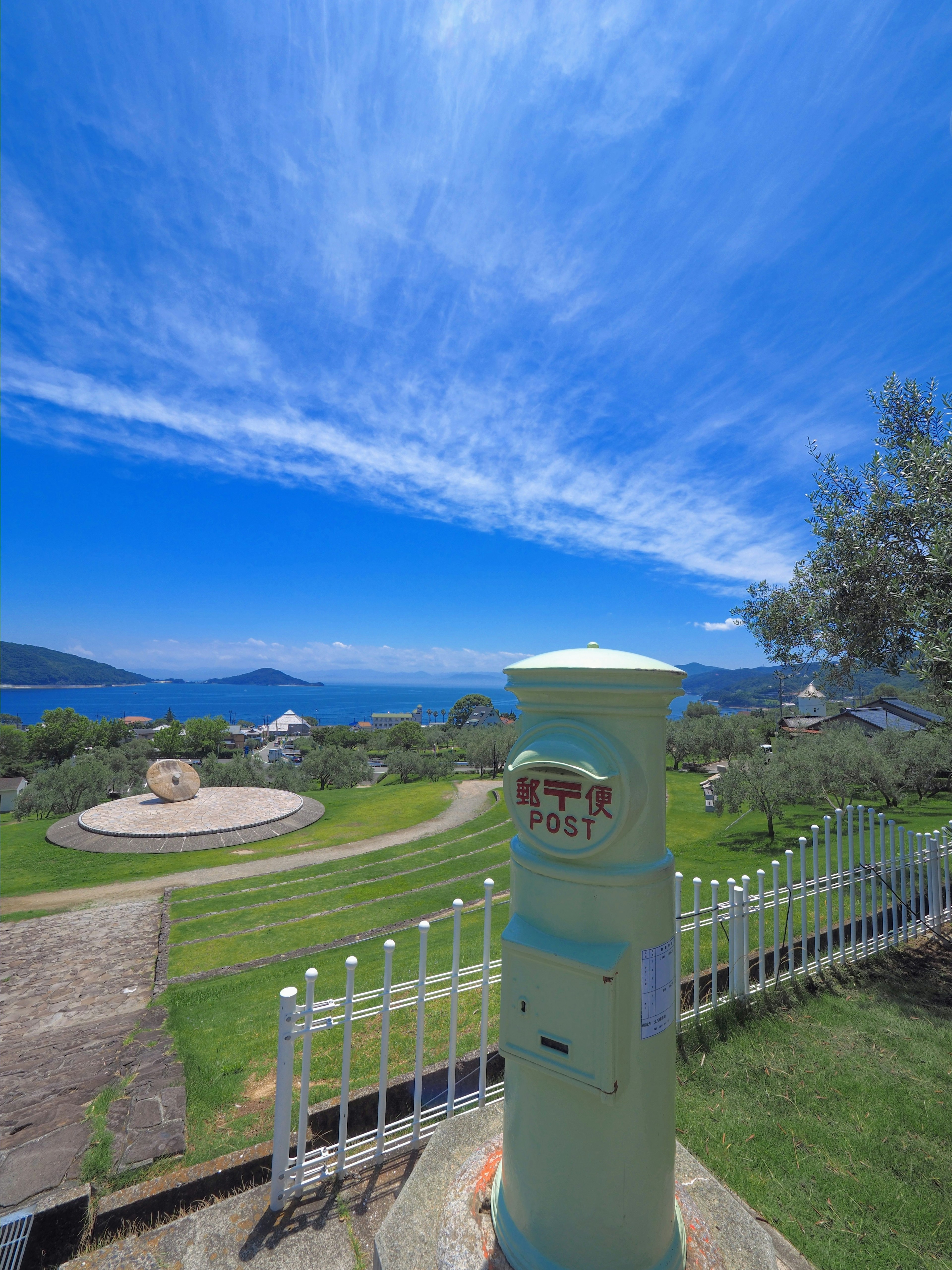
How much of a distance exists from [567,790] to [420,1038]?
7.52 feet

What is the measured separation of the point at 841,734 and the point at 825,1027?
13647mm

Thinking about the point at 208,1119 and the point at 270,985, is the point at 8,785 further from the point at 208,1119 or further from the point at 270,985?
the point at 208,1119

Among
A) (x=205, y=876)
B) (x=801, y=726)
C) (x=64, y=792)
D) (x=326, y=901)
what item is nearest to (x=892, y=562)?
(x=326, y=901)

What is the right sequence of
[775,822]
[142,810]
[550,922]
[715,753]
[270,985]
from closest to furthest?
[550,922] → [270,985] → [775,822] → [142,810] → [715,753]

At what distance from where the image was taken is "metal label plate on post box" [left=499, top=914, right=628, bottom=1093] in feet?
6.57

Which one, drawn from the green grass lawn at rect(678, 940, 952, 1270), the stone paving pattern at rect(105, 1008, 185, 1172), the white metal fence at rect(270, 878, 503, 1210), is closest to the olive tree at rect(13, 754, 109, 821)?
the stone paving pattern at rect(105, 1008, 185, 1172)

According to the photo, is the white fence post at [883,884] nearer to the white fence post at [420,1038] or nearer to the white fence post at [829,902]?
the white fence post at [829,902]

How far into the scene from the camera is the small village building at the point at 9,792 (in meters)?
29.2

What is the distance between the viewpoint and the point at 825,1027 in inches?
171

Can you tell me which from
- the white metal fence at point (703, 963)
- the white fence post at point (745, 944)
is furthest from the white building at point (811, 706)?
the white fence post at point (745, 944)

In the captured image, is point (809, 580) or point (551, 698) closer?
point (551, 698)

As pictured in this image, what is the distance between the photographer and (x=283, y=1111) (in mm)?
2871

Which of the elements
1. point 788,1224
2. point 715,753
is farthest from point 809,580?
point 715,753

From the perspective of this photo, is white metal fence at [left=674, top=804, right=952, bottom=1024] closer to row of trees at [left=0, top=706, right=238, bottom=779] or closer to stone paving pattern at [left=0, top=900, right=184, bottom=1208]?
stone paving pattern at [left=0, top=900, right=184, bottom=1208]
